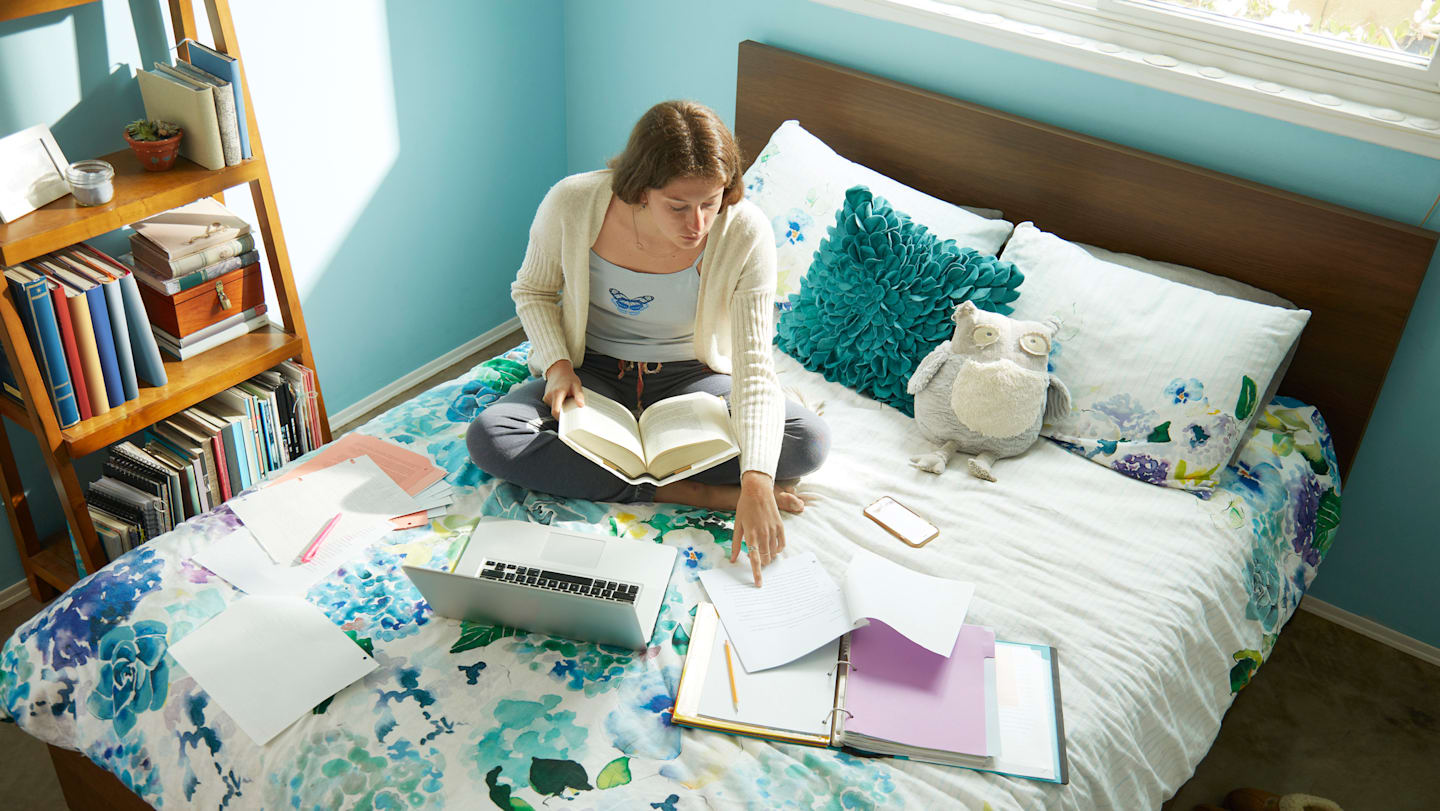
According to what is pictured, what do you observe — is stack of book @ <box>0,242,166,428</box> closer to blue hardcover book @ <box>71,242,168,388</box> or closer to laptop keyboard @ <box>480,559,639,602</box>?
blue hardcover book @ <box>71,242,168,388</box>

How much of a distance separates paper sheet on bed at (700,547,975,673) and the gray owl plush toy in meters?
0.36

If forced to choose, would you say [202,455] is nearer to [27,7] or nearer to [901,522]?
[27,7]

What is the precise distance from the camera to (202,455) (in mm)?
2047

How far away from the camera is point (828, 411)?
6.75 ft

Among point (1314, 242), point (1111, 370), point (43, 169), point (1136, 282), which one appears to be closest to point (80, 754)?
point (43, 169)

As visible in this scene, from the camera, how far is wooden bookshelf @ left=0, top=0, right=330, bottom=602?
1704mm

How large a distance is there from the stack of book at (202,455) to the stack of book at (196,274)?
0.13 meters

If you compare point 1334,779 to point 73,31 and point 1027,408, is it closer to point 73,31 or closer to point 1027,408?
point 1027,408

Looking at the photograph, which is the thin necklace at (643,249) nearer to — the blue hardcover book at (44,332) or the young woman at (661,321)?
the young woman at (661,321)

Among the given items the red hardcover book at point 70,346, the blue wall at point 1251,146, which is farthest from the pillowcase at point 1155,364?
the red hardcover book at point 70,346

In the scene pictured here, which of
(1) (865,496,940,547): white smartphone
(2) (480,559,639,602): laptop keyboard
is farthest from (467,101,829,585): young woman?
(2) (480,559,639,602): laptop keyboard

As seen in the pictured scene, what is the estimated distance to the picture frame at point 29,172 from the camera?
1682 mm

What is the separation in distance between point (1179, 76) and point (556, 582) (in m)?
1.59

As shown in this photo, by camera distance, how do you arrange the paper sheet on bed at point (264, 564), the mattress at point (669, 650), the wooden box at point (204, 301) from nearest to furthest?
the mattress at point (669, 650) < the paper sheet on bed at point (264, 564) < the wooden box at point (204, 301)
